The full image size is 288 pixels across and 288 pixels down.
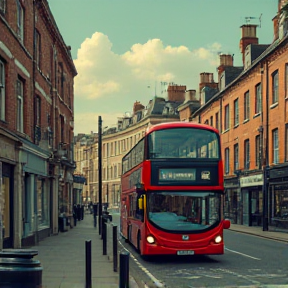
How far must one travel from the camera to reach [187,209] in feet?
54.0

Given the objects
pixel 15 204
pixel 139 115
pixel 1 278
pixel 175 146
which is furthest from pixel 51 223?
pixel 139 115

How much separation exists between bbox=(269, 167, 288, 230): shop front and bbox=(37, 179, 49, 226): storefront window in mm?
12892

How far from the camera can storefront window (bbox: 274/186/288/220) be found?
104 ft

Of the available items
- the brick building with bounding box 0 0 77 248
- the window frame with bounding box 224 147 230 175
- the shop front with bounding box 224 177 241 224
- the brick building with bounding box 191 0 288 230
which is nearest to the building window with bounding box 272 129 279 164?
the brick building with bounding box 191 0 288 230

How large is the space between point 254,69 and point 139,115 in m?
56.5

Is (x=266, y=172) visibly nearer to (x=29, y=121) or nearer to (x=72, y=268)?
(x=29, y=121)

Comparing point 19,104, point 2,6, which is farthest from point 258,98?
point 2,6

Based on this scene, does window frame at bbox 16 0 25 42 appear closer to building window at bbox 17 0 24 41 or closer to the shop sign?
building window at bbox 17 0 24 41

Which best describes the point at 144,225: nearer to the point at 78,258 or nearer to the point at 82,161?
the point at 78,258

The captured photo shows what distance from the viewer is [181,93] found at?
81250 millimetres

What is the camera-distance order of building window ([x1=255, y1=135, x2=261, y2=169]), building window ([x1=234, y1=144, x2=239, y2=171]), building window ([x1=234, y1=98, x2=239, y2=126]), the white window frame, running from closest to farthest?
building window ([x1=255, y1=135, x2=261, y2=169]), building window ([x1=234, y1=98, x2=239, y2=126]), building window ([x1=234, y1=144, x2=239, y2=171]), the white window frame

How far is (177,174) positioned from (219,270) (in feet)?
10.0

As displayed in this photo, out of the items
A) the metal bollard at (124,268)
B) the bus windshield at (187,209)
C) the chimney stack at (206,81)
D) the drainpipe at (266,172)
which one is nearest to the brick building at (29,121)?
the bus windshield at (187,209)

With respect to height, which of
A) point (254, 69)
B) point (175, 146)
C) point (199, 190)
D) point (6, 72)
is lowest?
point (199, 190)
